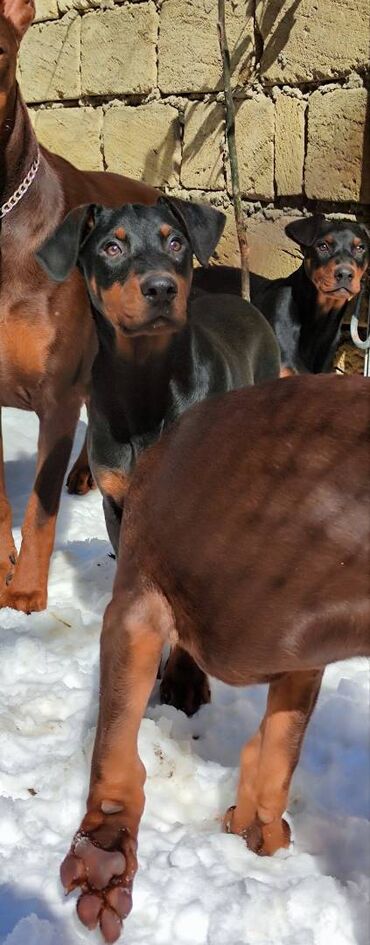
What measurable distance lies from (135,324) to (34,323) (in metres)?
0.72

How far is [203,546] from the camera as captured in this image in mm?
1803

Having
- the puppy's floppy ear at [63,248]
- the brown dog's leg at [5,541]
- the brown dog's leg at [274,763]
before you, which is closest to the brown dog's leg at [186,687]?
the brown dog's leg at [274,763]

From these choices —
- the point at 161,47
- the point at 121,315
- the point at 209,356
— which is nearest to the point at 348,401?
the point at 121,315

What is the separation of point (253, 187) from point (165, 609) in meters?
5.16

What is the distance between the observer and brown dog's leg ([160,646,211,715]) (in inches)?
121

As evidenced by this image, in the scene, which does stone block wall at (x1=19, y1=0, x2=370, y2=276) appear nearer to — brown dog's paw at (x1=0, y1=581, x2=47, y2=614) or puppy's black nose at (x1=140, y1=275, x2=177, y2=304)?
puppy's black nose at (x1=140, y1=275, x2=177, y2=304)

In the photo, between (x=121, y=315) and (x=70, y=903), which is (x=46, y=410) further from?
(x=70, y=903)

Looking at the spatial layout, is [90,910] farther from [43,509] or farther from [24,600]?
[43,509]

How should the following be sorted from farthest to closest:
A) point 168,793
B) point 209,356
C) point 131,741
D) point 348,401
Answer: point 209,356, point 168,793, point 131,741, point 348,401

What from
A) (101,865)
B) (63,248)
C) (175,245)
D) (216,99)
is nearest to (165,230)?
(175,245)

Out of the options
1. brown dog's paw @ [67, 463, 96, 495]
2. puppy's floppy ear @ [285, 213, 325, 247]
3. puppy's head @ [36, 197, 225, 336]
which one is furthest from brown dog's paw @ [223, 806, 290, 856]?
puppy's floppy ear @ [285, 213, 325, 247]

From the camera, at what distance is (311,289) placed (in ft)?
20.9

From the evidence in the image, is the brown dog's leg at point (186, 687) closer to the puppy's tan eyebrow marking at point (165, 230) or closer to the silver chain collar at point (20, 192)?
the puppy's tan eyebrow marking at point (165, 230)

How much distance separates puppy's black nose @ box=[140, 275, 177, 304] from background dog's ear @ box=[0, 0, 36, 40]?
1.27m
